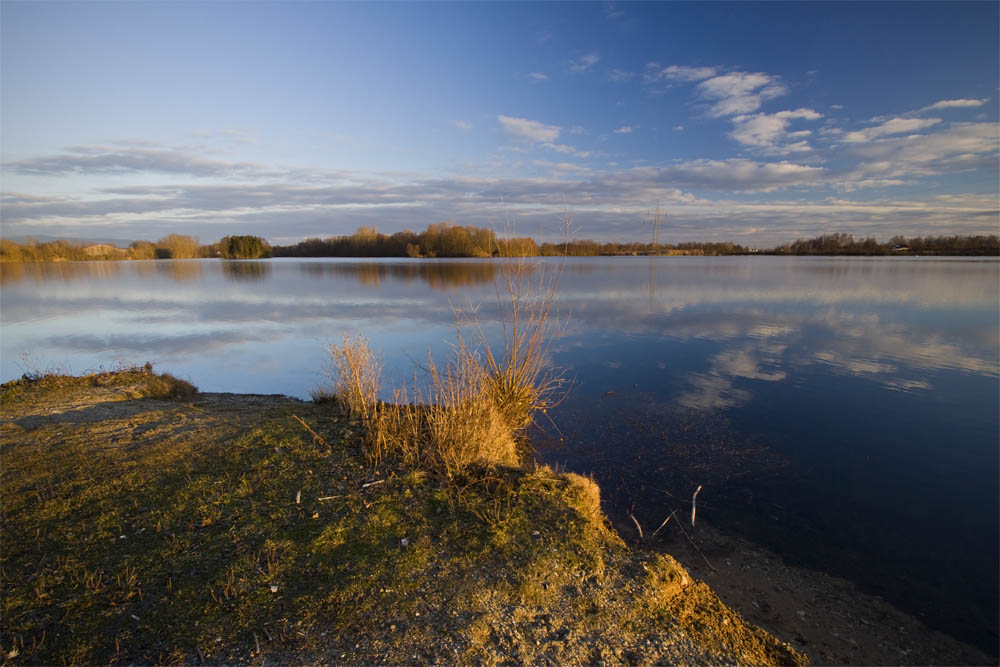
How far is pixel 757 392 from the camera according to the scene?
815 centimetres

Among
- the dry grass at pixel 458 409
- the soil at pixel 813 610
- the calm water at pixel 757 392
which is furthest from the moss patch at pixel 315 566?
the calm water at pixel 757 392

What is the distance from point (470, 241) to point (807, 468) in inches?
2119

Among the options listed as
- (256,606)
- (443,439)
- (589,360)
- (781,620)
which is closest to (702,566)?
(781,620)

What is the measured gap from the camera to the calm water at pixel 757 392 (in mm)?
4328

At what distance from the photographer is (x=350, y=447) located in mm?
4992

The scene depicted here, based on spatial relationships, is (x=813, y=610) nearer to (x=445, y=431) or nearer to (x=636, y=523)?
(x=636, y=523)

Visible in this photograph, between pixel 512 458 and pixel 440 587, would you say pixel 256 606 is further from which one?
pixel 512 458

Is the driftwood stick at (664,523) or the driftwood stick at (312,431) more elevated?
the driftwood stick at (312,431)

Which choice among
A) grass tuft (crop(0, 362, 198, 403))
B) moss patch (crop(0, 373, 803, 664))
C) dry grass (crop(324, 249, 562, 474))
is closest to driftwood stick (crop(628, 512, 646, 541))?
moss patch (crop(0, 373, 803, 664))

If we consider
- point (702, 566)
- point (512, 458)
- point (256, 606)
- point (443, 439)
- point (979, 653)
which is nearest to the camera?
point (256, 606)

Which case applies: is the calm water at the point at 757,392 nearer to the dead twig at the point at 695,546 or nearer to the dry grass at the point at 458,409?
the dead twig at the point at 695,546

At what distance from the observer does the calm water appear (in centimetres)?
433

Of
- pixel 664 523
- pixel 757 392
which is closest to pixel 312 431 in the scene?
pixel 664 523

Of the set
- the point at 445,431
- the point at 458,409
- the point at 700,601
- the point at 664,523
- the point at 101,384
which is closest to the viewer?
Result: the point at 700,601
